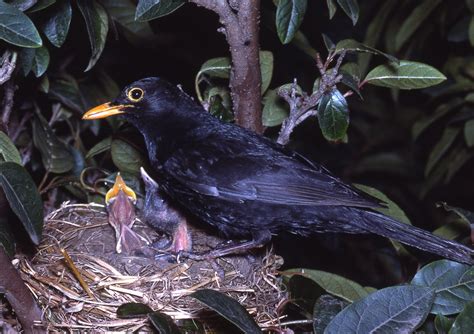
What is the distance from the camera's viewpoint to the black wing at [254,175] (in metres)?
4.51

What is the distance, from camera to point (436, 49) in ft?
23.6

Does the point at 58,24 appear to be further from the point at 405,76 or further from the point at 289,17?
the point at 405,76

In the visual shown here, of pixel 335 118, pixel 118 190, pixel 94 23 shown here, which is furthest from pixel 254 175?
pixel 94 23

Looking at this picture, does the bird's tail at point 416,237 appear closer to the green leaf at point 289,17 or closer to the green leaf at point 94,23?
the green leaf at point 289,17

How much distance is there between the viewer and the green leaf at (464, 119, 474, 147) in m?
5.70

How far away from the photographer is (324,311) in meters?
3.72

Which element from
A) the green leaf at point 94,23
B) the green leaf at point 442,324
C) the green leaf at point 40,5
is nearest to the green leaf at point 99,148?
the green leaf at point 94,23

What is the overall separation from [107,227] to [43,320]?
140 cm

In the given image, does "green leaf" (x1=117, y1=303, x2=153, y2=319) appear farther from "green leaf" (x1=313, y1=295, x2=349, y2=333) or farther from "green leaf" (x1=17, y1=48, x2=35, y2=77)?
"green leaf" (x1=17, y1=48, x2=35, y2=77)

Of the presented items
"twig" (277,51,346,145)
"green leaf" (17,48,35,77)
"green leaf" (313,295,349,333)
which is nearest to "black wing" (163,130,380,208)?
"twig" (277,51,346,145)

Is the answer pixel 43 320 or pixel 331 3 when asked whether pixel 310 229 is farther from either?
pixel 43 320

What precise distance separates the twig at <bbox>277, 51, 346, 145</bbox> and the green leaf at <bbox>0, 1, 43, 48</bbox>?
1566mm

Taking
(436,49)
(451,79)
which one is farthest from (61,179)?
(436,49)

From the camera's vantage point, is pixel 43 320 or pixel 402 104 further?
pixel 402 104
